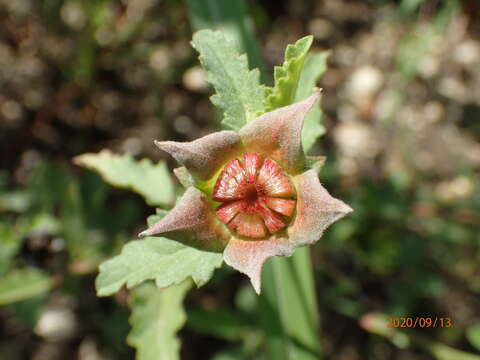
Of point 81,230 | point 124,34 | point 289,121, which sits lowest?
point 289,121

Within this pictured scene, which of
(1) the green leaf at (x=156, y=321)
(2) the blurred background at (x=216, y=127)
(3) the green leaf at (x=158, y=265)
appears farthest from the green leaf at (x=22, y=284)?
(3) the green leaf at (x=158, y=265)

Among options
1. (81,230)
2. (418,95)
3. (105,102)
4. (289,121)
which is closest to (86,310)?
(81,230)

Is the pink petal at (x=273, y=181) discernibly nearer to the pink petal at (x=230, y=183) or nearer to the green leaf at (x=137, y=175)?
the pink petal at (x=230, y=183)

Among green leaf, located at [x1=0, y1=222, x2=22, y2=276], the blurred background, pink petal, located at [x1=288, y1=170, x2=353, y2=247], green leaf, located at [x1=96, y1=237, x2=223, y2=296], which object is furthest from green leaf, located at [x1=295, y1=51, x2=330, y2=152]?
green leaf, located at [x1=0, y1=222, x2=22, y2=276]

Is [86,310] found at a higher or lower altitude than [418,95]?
lower

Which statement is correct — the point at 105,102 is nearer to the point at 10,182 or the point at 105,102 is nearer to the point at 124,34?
the point at 124,34

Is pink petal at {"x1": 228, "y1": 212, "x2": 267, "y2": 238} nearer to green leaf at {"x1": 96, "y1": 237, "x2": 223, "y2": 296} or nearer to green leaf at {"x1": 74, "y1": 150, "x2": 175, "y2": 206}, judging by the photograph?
green leaf at {"x1": 96, "y1": 237, "x2": 223, "y2": 296}
